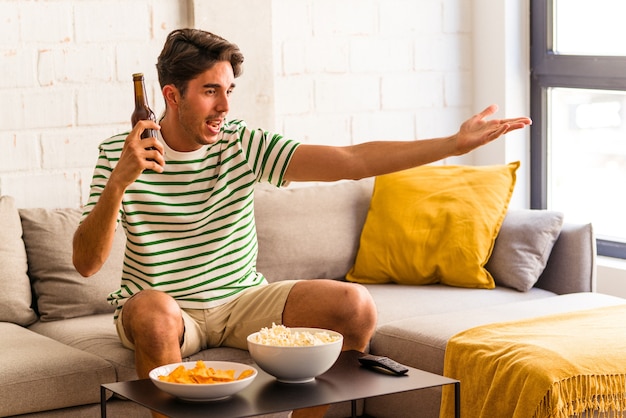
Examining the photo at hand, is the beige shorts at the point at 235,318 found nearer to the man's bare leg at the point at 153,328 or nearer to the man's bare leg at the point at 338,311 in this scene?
the man's bare leg at the point at 338,311

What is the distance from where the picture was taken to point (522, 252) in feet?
11.0

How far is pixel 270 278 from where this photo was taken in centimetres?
338

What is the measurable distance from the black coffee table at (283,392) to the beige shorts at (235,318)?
45 cm

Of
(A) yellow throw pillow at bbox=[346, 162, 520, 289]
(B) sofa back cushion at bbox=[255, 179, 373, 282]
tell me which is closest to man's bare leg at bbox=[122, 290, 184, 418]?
(B) sofa back cushion at bbox=[255, 179, 373, 282]

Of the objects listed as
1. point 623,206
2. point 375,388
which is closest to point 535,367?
point 375,388

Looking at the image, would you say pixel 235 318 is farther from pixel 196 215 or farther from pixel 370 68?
pixel 370 68

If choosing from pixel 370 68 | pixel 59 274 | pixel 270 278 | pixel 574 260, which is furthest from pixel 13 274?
pixel 574 260

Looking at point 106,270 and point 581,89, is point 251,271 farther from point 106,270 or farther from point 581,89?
point 581,89

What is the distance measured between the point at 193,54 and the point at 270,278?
989 mm

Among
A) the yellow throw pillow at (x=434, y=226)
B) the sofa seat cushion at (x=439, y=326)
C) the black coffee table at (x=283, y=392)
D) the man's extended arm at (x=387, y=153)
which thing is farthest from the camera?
the yellow throw pillow at (x=434, y=226)

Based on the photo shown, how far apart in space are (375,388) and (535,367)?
21.2 inches

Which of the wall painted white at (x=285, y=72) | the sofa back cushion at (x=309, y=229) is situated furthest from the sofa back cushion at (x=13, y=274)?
the sofa back cushion at (x=309, y=229)

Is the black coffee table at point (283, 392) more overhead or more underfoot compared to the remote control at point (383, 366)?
more underfoot

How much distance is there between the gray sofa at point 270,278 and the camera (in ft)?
8.40
